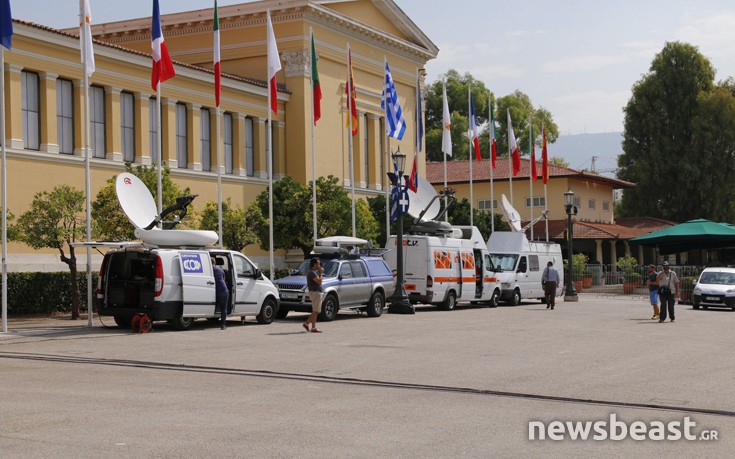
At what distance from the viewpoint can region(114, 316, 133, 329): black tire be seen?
76.9 feet

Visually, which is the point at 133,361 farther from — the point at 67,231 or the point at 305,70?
the point at 305,70

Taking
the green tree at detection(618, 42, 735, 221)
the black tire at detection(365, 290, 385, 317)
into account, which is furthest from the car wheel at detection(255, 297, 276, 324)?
the green tree at detection(618, 42, 735, 221)

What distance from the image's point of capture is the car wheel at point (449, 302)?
33.7m

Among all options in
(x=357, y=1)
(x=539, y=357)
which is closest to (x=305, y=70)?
(x=357, y=1)

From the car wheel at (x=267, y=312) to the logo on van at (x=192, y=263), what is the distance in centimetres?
268

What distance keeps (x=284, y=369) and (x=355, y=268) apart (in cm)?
1256

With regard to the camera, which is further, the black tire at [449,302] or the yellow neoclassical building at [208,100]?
the yellow neoclassical building at [208,100]

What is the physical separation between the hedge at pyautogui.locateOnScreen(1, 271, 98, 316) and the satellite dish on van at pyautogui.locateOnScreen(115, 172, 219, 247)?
18.5ft

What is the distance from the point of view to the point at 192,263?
23.0 metres

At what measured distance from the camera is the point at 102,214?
3016cm

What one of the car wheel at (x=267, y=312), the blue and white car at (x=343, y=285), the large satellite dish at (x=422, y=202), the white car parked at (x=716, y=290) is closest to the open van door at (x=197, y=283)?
the car wheel at (x=267, y=312)

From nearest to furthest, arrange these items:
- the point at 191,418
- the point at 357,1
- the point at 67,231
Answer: the point at 191,418
the point at 67,231
the point at 357,1

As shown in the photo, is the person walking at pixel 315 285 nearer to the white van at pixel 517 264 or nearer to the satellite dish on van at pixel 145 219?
the satellite dish on van at pixel 145 219

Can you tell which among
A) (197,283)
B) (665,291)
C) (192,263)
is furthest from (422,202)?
(192,263)
